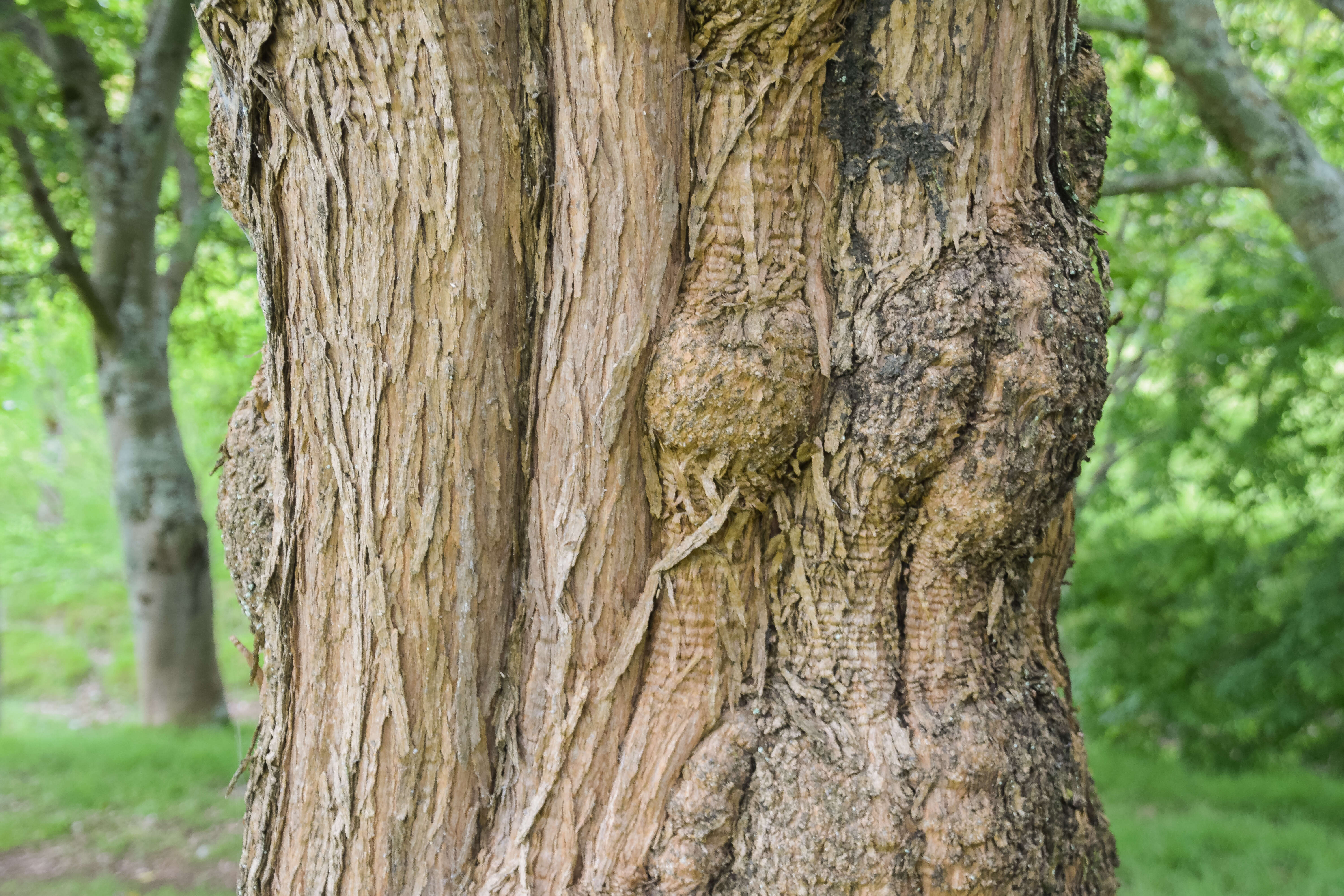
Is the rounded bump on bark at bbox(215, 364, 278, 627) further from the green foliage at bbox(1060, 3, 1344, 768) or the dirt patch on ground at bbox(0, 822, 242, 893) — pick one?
the green foliage at bbox(1060, 3, 1344, 768)

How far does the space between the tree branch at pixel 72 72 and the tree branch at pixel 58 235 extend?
330mm

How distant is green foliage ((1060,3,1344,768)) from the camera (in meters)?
5.50

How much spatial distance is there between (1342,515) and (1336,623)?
1102 millimetres

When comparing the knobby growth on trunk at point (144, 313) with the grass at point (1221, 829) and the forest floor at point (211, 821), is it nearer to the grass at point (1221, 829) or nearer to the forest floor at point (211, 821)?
the forest floor at point (211, 821)

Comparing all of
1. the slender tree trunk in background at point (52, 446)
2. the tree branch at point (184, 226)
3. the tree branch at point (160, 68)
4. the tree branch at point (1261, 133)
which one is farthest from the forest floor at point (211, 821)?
the slender tree trunk in background at point (52, 446)

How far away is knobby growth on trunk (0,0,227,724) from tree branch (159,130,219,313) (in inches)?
0.6

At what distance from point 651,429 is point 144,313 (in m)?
5.73

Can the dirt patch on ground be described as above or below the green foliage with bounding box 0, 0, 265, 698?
below

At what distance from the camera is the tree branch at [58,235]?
211 inches

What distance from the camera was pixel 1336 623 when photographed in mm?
5328

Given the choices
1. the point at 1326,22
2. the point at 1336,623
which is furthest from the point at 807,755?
the point at 1326,22

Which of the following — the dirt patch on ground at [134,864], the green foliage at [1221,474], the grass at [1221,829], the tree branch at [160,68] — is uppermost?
the tree branch at [160,68]

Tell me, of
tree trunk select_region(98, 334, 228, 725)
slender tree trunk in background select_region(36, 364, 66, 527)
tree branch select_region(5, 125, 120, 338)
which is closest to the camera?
tree branch select_region(5, 125, 120, 338)

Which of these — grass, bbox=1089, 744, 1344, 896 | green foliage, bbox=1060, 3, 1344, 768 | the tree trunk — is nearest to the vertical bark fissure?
grass, bbox=1089, 744, 1344, 896
